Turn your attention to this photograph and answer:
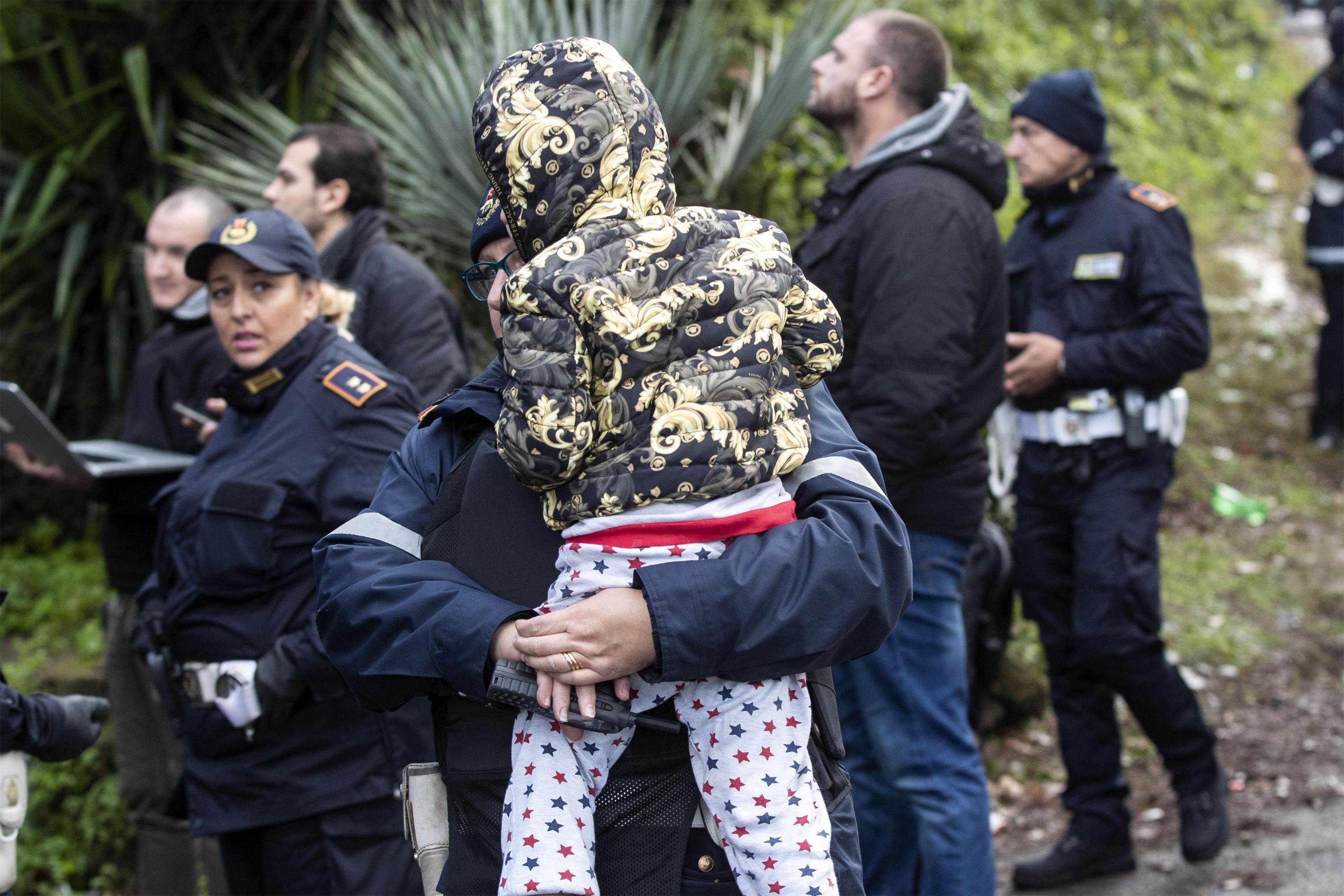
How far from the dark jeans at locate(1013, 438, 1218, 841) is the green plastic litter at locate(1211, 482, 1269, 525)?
3491 mm

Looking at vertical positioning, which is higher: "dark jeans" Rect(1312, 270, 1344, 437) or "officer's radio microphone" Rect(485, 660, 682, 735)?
"officer's radio microphone" Rect(485, 660, 682, 735)

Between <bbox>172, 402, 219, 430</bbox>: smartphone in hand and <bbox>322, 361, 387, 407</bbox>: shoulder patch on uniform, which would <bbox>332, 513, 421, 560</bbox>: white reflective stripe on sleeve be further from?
<bbox>172, 402, 219, 430</bbox>: smartphone in hand

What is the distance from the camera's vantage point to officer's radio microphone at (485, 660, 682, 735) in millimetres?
1859

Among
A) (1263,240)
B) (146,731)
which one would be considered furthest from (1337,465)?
(146,731)

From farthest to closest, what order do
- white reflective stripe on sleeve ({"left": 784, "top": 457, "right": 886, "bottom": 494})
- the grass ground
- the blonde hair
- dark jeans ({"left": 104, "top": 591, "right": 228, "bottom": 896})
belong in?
the grass ground → dark jeans ({"left": 104, "top": 591, "right": 228, "bottom": 896}) → the blonde hair → white reflective stripe on sleeve ({"left": 784, "top": 457, "right": 886, "bottom": 494})

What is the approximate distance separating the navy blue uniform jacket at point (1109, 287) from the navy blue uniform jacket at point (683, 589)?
2.44 metres

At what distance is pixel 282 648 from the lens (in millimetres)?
3105

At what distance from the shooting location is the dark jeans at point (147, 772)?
459 cm

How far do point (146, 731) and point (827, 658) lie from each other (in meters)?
3.43

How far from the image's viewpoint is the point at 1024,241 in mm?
4742

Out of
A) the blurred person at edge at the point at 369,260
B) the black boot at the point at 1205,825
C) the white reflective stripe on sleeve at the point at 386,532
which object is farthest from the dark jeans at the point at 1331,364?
the white reflective stripe on sleeve at the point at 386,532

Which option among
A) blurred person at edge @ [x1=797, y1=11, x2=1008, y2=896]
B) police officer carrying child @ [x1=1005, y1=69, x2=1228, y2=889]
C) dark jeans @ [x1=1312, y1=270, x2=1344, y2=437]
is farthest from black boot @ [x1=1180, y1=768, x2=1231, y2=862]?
dark jeans @ [x1=1312, y1=270, x2=1344, y2=437]

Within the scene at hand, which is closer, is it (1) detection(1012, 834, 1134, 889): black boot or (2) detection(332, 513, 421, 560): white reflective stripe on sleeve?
(2) detection(332, 513, 421, 560): white reflective stripe on sleeve

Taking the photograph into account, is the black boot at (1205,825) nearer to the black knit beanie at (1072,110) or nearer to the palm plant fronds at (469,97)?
the black knit beanie at (1072,110)
